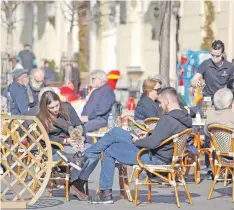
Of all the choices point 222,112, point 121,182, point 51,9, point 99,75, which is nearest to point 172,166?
point 121,182

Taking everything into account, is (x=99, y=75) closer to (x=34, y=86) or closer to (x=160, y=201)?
(x=34, y=86)

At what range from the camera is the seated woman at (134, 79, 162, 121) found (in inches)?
547

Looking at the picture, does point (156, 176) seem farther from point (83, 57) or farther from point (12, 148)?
point (83, 57)

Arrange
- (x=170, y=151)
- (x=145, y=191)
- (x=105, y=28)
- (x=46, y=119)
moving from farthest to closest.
Result: (x=105, y=28), (x=145, y=191), (x=46, y=119), (x=170, y=151)

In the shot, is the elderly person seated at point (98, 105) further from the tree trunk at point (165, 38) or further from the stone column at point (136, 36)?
the stone column at point (136, 36)

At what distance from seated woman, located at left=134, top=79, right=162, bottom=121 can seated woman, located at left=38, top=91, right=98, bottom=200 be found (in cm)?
201

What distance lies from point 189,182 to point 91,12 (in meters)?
26.5

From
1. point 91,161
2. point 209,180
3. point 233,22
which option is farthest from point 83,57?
point 91,161

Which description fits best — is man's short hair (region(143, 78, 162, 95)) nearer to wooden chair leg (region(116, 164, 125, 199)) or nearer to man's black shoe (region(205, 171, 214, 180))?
man's black shoe (region(205, 171, 214, 180))

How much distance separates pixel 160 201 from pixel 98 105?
4.29 m

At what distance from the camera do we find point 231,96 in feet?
41.0

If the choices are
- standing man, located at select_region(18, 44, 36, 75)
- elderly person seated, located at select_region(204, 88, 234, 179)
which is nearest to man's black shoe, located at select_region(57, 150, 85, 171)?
A: elderly person seated, located at select_region(204, 88, 234, 179)

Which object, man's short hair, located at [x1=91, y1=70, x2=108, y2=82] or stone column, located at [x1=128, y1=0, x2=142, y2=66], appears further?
stone column, located at [x1=128, y1=0, x2=142, y2=66]

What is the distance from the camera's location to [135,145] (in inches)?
444
